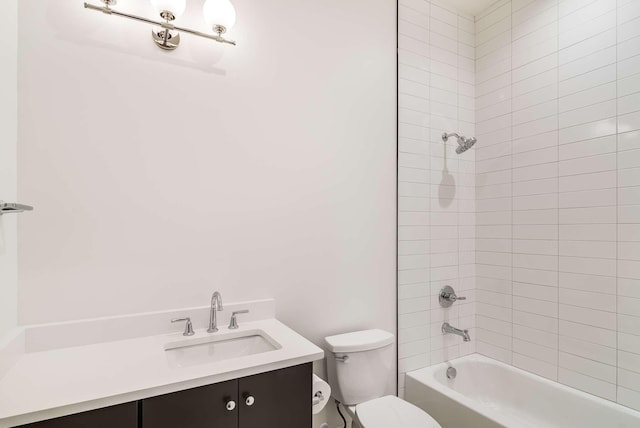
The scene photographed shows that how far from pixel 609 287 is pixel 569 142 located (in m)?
0.80

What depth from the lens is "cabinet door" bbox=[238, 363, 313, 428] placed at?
1.13 metres

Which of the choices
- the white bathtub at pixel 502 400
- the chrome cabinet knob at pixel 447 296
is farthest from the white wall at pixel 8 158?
the chrome cabinet knob at pixel 447 296

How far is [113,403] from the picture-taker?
3.09 feet

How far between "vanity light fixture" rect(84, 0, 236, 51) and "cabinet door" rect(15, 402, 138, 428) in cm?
136

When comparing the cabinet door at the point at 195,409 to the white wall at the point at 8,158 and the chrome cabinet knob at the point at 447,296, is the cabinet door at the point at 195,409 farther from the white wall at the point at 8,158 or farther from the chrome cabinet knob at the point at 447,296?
the chrome cabinet knob at the point at 447,296

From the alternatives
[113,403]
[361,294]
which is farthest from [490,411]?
[113,403]

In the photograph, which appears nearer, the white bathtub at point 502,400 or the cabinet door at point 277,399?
the cabinet door at point 277,399

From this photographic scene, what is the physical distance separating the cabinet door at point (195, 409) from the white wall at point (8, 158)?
0.58 m

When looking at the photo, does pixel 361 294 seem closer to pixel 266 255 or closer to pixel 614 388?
pixel 266 255

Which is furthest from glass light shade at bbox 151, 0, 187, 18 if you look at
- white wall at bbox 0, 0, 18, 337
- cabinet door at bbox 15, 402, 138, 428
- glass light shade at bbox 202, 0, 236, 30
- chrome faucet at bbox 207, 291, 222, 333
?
cabinet door at bbox 15, 402, 138, 428

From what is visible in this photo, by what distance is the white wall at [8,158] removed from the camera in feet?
3.63

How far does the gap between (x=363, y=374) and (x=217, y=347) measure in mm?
777

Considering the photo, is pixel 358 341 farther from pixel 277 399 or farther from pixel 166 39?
pixel 166 39

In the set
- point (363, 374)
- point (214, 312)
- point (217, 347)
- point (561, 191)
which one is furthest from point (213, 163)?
point (561, 191)
